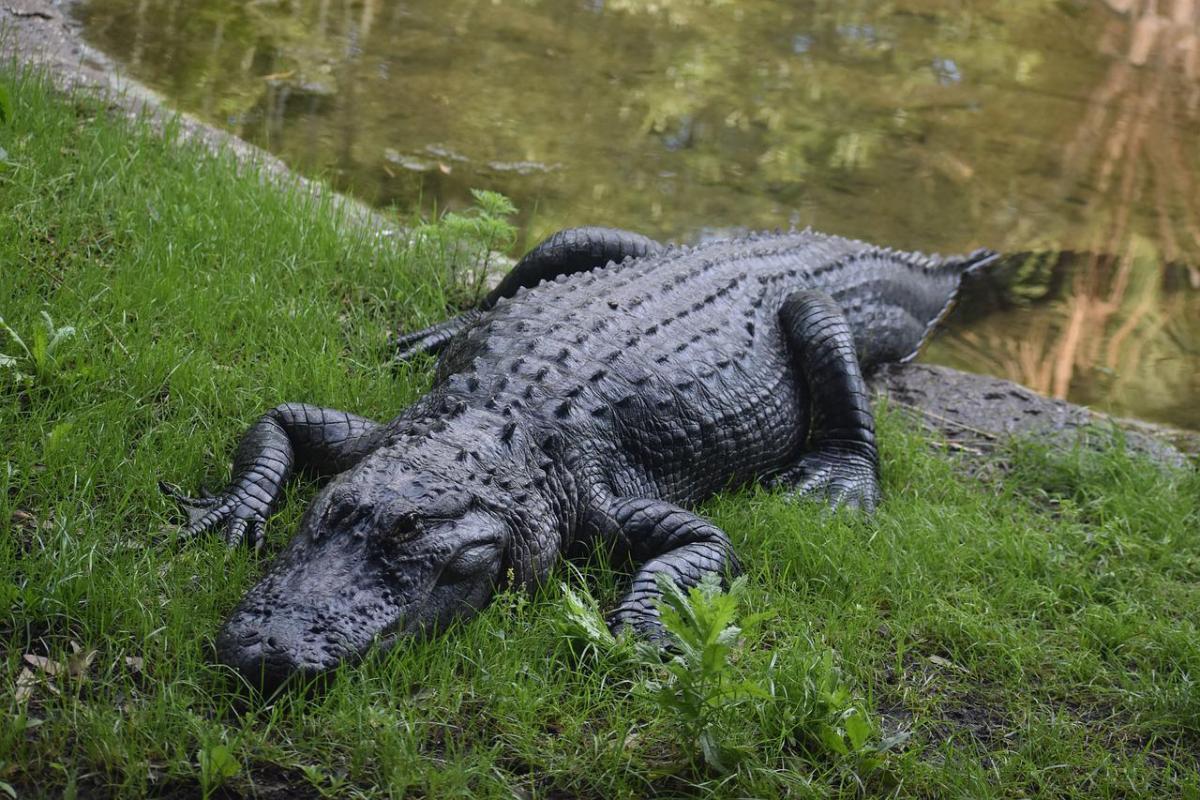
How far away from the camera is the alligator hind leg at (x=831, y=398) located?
5.22 m

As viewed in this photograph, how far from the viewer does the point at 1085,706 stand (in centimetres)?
382

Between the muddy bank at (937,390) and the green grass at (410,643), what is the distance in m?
0.28

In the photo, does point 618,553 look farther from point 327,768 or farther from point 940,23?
point 940,23

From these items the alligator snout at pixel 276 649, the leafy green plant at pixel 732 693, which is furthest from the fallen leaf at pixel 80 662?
the leafy green plant at pixel 732 693

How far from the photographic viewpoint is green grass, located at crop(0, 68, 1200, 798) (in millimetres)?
3076

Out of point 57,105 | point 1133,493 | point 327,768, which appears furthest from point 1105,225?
point 327,768

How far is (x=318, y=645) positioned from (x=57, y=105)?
430cm

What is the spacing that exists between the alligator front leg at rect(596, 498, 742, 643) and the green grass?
0.15 metres

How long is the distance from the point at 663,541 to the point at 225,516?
148 centimetres

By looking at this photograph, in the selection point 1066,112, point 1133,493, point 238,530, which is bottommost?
point 238,530

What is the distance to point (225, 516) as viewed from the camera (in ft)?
13.0

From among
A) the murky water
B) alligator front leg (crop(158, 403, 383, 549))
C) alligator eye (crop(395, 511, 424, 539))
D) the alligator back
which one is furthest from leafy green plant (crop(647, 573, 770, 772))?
the murky water

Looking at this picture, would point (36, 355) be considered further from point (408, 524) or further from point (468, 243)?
point (468, 243)

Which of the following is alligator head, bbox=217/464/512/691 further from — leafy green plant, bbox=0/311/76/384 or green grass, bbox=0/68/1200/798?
leafy green plant, bbox=0/311/76/384
